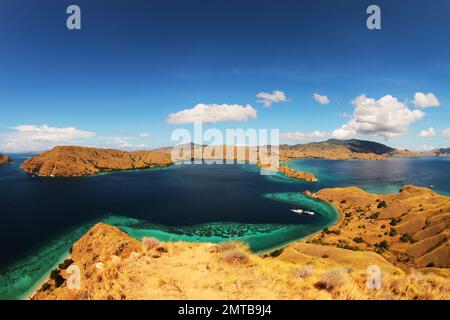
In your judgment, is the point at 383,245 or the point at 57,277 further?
the point at 383,245

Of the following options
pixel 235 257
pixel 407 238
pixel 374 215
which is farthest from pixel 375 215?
pixel 235 257

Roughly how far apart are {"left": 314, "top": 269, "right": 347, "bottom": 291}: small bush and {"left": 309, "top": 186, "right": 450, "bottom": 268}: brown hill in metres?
44.6

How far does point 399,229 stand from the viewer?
61.7 m

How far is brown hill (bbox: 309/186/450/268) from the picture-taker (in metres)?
48.5

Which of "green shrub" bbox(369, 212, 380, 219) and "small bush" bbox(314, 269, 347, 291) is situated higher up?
"small bush" bbox(314, 269, 347, 291)

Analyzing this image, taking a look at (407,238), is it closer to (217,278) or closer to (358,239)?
(358,239)

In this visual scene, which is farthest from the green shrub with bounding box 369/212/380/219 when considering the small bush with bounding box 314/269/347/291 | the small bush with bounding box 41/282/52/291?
the small bush with bounding box 41/282/52/291

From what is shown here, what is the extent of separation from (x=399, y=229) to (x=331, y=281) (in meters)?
63.3

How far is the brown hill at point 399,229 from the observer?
4851cm

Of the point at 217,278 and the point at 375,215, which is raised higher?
the point at 217,278

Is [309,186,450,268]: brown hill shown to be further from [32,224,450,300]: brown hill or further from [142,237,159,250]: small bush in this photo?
[142,237,159,250]: small bush
